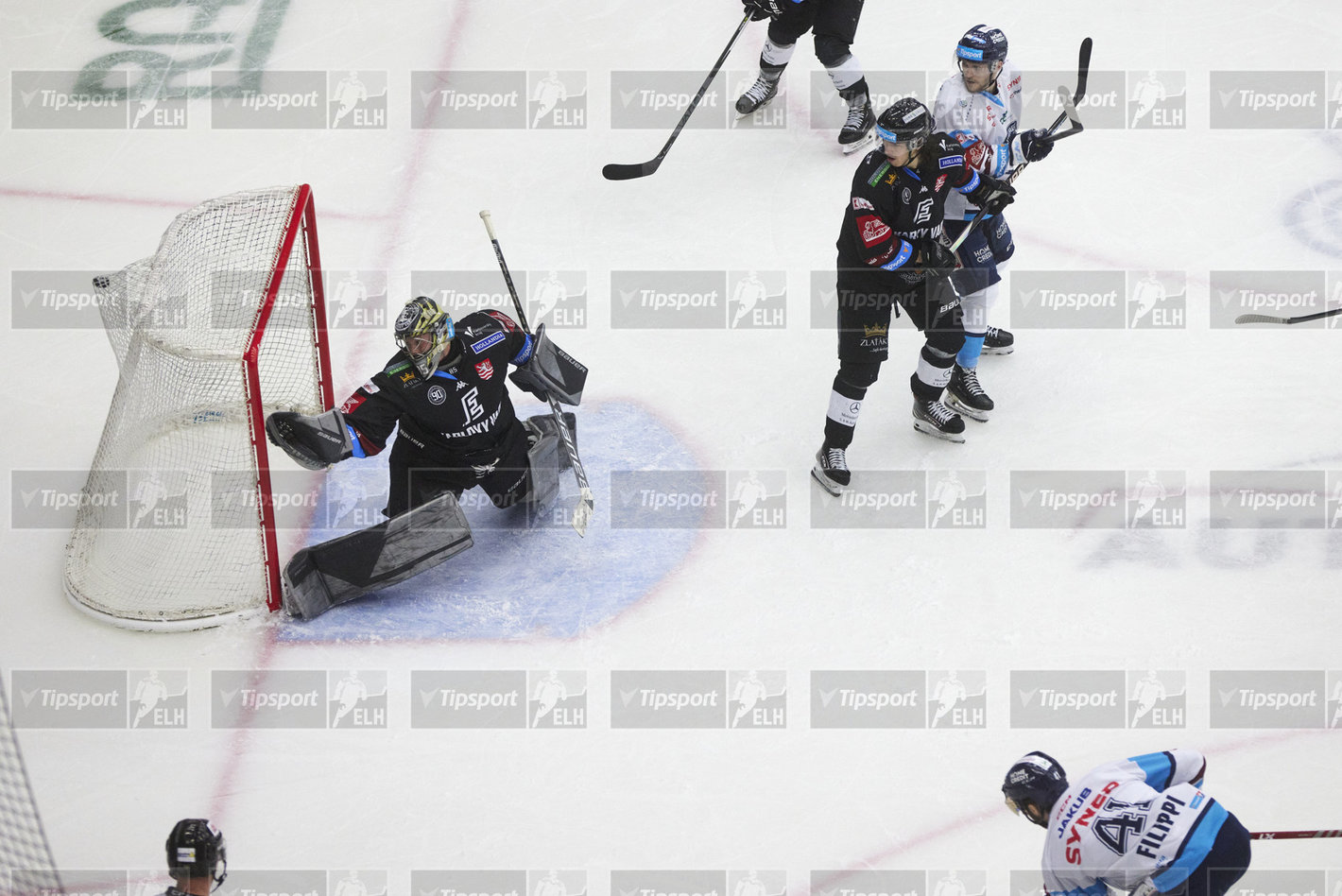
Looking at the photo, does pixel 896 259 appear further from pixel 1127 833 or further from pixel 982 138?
pixel 1127 833

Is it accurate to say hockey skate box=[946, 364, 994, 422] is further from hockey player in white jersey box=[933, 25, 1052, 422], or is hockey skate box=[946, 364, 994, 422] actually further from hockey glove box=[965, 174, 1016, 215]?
hockey glove box=[965, 174, 1016, 215]

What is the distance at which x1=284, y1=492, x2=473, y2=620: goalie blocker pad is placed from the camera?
4.38m

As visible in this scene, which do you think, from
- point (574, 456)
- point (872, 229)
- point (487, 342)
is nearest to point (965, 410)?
point (872, 229)

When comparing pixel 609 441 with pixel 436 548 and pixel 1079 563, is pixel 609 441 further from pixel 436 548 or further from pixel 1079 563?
pixel 1079 563

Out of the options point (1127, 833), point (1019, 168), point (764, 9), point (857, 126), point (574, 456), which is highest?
point (764, 9)

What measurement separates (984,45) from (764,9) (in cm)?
189

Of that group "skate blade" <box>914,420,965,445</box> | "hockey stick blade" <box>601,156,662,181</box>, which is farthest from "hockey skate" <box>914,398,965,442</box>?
"hockey stick blade" <box>601,156,662,181</box>

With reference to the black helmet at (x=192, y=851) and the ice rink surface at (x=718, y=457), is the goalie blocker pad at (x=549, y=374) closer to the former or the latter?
the ice rink surface at (x=718, y=457)

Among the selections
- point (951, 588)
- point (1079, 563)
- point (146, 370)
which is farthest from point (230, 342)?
point (1079, 563)

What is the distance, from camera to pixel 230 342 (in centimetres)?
474

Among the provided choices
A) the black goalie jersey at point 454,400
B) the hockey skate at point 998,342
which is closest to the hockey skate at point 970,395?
the hockey skate at point 998,342

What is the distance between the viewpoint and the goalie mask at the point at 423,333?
4238 millimetres

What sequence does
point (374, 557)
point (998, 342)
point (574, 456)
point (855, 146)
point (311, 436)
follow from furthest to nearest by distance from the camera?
1. point (855, 146)
2. point (998, 342)
3. point (574, 456)
4. point (374, 557)
5. point (311, 436)

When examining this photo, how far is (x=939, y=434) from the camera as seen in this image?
5102mm
